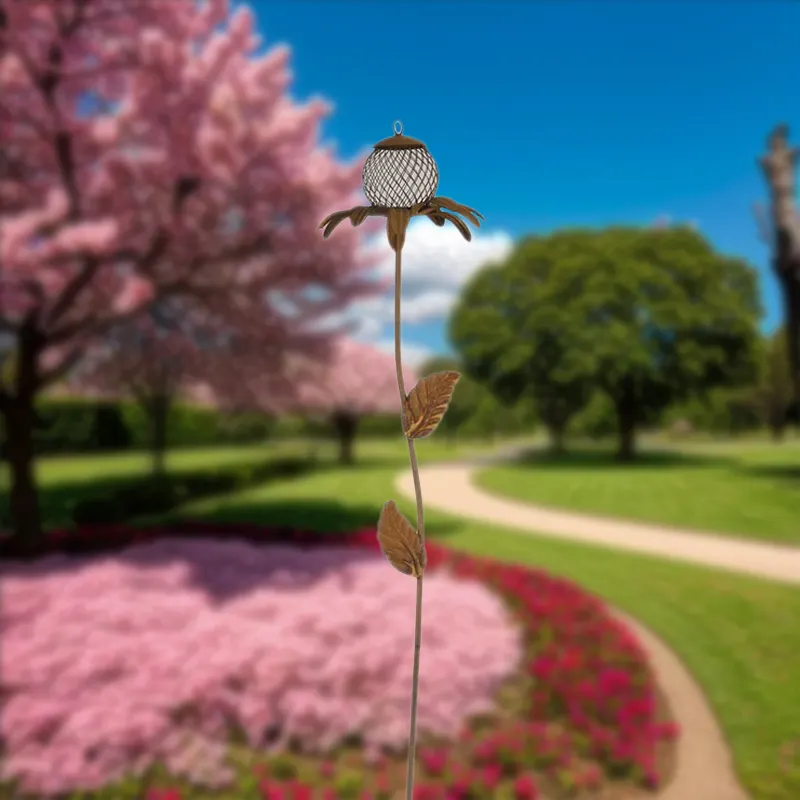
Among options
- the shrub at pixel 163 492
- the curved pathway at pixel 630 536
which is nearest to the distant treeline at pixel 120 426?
the shrub at pixel 163 492

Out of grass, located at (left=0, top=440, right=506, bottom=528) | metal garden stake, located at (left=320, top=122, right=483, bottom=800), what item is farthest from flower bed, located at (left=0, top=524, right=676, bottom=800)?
grass, located at (left=0, top=440, right=506, bottom=528)

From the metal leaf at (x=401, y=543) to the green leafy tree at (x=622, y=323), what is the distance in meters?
27.2

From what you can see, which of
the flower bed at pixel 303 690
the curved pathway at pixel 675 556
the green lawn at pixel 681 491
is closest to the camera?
the flower bed at pixel 303 690

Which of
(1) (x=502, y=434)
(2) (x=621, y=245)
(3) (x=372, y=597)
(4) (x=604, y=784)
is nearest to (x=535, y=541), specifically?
(3) (x=372, y=597)

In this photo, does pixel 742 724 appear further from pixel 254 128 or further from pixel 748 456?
pixel 748 456

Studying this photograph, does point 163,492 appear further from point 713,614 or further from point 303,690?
point 713,614

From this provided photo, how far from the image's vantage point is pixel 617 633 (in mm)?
6887

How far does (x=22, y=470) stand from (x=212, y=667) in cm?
555

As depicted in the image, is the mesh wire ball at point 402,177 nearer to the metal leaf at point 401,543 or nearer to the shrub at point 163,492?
the metal leaf at point 401,543

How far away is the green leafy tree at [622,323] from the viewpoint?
2845cm

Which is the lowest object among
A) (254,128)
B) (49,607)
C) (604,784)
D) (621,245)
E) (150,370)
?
(604,784)

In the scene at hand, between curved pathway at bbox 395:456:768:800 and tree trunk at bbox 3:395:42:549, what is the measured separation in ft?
25.7

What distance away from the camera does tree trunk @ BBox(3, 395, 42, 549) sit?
355 inches

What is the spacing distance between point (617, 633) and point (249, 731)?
391cm
